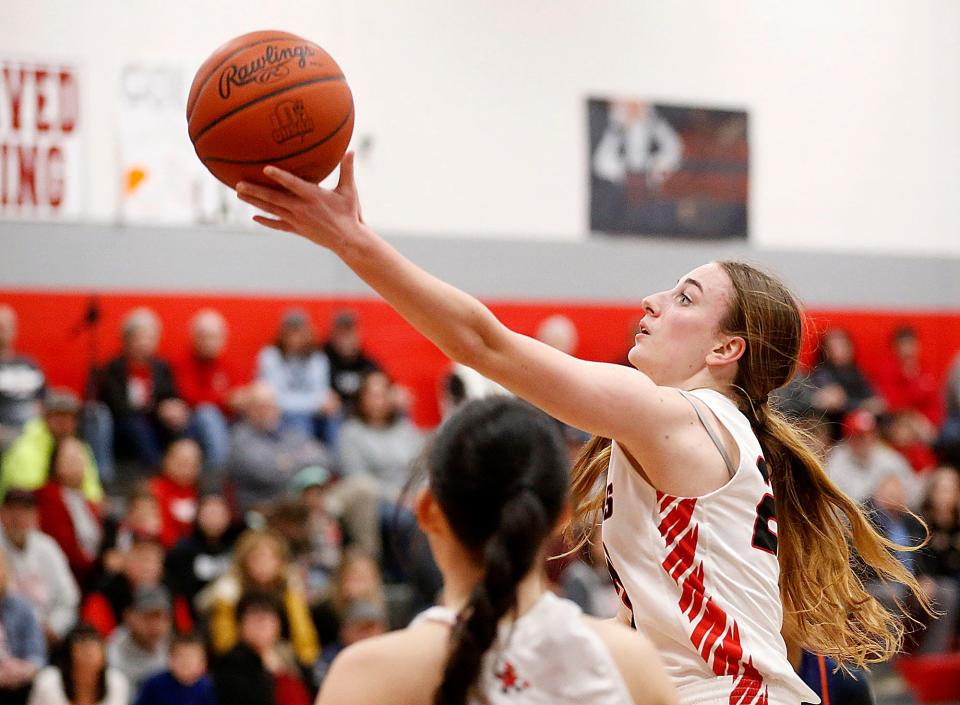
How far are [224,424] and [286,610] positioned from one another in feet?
8.21

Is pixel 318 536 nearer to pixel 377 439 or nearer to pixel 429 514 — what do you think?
pixel 377 439

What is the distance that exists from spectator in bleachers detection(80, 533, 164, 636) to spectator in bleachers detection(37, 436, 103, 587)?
275 millimetres

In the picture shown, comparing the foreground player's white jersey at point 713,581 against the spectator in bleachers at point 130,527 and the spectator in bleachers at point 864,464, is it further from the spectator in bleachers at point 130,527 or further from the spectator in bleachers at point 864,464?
the spectator in bleachers at point 864,464

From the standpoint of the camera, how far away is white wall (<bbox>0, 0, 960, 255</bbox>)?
1020 centimetres

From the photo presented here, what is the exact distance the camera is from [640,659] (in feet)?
6.14

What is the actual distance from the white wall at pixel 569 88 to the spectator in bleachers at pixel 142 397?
4.19 feet

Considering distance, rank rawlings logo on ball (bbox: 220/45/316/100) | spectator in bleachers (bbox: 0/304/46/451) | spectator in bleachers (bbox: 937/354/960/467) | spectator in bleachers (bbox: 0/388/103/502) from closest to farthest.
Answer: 1. rawlings logo on ball (bbox: 220/45/316/100)
2. spectator in bleachers (bbox: 0/388/103/502)
3. spectator in bleachers (bbox: 0/304/46/451)
4. spectator in bleachers (bbox: 937/354/960/467)

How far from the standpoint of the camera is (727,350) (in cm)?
263

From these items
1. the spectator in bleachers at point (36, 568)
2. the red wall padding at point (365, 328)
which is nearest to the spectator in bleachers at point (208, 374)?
the red wall padding at point (365, 328)

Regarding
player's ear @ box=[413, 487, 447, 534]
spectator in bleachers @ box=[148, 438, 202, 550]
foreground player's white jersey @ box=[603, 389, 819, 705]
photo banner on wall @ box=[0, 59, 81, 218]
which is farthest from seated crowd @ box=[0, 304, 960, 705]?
player's ear @ box=[413, 487, 447, 534]

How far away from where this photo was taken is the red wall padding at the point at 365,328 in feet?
31.7

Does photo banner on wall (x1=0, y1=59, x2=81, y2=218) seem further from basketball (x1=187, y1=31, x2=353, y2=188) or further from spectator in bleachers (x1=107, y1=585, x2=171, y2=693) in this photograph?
basketball (x1=187, y1=31, x2=353, y2=188)

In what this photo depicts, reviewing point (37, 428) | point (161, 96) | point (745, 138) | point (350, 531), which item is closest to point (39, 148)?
point (161, 96)

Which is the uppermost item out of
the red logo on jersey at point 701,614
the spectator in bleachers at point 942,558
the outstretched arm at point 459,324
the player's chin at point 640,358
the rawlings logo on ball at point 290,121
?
the rawlings logo on ball at point 290,121
